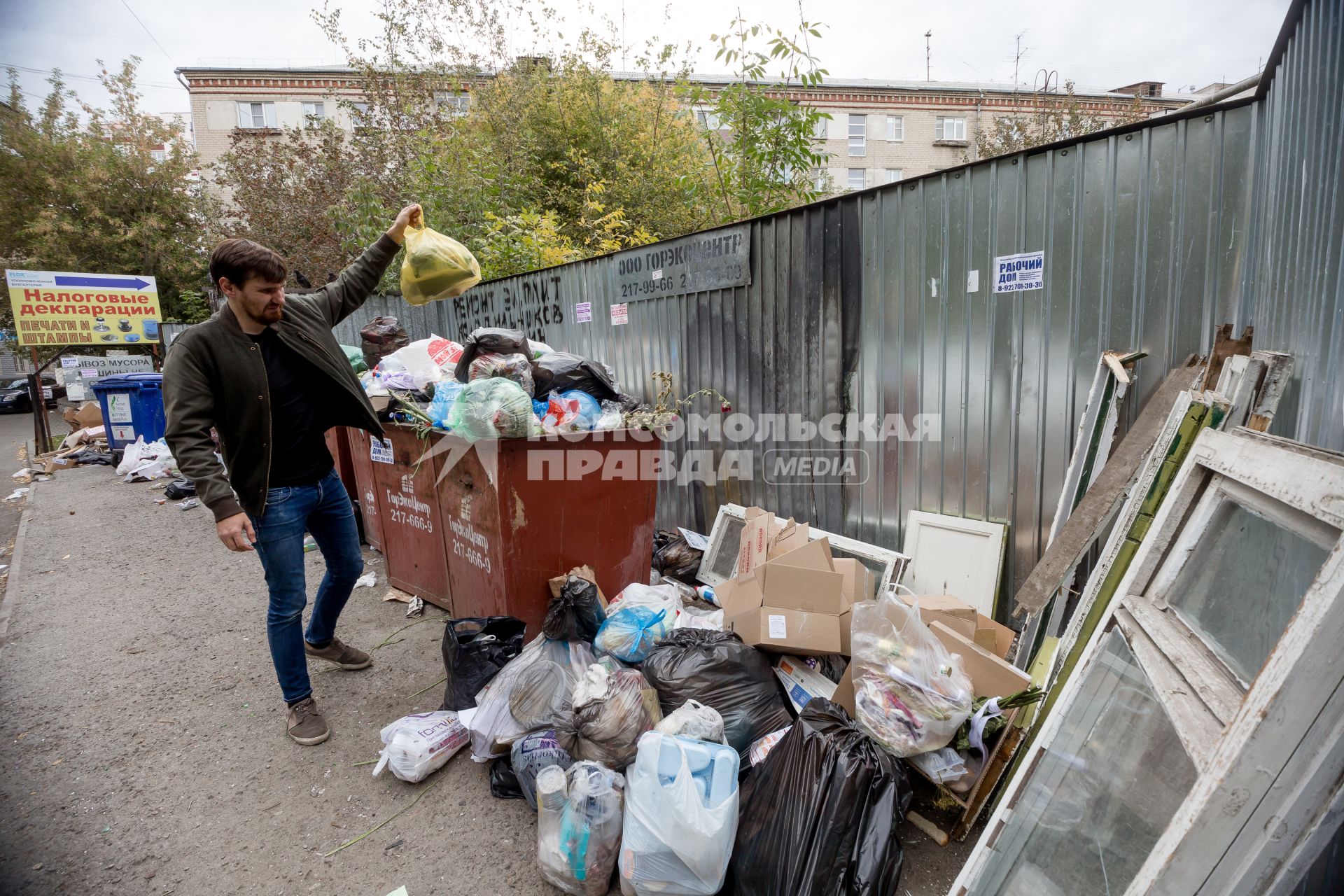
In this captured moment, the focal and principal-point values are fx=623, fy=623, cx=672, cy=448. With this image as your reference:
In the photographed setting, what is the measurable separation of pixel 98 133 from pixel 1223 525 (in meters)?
25.1

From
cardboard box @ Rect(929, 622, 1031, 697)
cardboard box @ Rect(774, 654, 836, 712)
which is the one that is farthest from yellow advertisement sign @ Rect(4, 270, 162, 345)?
cardboard box @ Rect(929, 622, 1031, 697)

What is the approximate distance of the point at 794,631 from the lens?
250cm

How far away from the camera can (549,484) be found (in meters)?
3.10

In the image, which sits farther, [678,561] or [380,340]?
[380,340]

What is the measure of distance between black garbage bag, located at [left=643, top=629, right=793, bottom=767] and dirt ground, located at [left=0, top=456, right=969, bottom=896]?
1.90 ft

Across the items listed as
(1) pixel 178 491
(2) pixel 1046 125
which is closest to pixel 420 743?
(1) pixel 178 491

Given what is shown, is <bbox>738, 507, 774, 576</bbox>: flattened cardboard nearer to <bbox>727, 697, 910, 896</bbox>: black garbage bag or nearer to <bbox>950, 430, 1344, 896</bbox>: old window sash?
<bbox>727, 697, 910, 896</bbox>: black garbage bag

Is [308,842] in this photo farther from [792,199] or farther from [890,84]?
[890,84]

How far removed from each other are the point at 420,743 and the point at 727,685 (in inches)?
47.6

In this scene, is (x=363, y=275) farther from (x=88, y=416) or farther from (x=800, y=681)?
(x=88, y=416)

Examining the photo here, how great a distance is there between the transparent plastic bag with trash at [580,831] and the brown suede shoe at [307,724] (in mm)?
1295

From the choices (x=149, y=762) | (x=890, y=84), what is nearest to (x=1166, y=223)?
(x=149, y=762)

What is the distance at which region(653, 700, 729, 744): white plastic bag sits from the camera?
2014 millimetres

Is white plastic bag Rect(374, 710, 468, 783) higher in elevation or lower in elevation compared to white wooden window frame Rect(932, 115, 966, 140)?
lower
